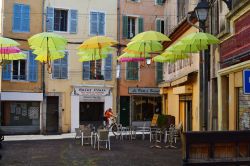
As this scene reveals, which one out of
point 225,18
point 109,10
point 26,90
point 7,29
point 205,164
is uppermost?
point 109,10

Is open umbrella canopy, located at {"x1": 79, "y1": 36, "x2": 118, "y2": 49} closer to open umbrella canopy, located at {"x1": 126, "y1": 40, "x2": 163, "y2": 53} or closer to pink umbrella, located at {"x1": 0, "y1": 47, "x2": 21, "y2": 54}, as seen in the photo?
open umbrella canopy, located at {"x1": 126, "y1": 40, "x2": 163, "y2": 53}

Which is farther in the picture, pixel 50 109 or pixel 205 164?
pixel 50 109

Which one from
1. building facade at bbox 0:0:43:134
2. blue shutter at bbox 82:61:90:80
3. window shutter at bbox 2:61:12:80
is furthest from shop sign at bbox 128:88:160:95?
window shutter at bbox 2:61:12:80

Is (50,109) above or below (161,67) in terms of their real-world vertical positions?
below

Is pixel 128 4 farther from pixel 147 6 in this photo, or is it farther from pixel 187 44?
pixel 187 44

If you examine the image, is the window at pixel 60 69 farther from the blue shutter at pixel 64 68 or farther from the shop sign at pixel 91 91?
the shop sign at pixel 91 91

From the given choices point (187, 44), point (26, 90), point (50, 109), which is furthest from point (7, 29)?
point (187, 44)

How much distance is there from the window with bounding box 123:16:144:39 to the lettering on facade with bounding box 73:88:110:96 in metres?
4.14

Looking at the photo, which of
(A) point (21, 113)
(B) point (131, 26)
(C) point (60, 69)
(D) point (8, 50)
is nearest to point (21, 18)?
(C) point (60, 69)

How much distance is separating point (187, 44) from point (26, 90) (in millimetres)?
15560

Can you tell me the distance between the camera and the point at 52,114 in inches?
1122

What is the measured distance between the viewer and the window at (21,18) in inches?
1063

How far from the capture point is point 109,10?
30.0 meters

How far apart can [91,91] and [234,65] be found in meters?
17.2
